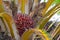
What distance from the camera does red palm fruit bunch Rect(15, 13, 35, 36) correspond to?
151cm

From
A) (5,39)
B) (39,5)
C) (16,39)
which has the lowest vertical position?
(5,39)

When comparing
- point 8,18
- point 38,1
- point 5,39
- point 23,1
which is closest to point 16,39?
point 8,18

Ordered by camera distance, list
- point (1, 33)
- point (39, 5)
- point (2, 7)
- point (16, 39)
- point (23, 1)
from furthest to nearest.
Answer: point (39, 5) → point (23, 1) → point (1, 33) → point (16, 39) → point (2, 7)

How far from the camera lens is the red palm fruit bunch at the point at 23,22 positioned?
4.97 feet

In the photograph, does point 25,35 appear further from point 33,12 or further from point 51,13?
point 33,12

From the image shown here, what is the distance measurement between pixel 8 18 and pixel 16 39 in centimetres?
18

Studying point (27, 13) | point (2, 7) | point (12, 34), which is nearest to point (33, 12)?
point (27, 13)

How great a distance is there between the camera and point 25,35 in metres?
1.22

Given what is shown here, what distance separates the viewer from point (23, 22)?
60.3 inches

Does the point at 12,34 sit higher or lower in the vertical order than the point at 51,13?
lower

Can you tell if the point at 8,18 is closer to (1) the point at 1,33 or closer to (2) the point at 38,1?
(1) the point at 1,33

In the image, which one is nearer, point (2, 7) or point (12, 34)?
point (2, 7)

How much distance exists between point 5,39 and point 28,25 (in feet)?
0.74

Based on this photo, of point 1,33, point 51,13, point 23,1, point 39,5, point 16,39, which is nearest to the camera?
point 16,39
